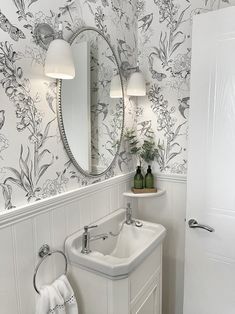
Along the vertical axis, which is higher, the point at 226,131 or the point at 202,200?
the point at 226,131

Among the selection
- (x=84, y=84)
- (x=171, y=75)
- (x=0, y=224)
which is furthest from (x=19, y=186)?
(x=171, y=75)

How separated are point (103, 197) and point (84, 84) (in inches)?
25.7

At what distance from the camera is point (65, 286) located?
1128 mm

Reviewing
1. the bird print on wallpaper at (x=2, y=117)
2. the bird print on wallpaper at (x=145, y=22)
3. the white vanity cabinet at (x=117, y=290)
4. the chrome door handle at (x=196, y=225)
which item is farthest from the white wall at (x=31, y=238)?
the bird print on wallpaper at (x=145, y=22)

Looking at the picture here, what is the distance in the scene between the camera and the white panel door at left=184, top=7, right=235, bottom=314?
1.31 metres

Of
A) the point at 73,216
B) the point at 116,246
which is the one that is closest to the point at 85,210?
the point at 73,216

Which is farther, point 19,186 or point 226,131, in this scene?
point 226,131

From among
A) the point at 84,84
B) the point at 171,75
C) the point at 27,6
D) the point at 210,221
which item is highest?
the point at 27,6

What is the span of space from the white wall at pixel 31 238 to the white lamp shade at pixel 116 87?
1.98 ft

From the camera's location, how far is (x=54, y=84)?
115 centimetres

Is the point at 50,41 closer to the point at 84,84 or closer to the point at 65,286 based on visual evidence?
the point at 84,84

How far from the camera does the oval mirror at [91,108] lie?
123 centimetres

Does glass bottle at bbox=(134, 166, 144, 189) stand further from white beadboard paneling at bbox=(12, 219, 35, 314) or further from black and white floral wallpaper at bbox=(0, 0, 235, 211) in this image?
white beadboard paneling at bbox=(12, 219, 35, 314)

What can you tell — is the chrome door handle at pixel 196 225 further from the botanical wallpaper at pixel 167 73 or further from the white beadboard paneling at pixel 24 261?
the white beadboard paneling at pixel 24 261
